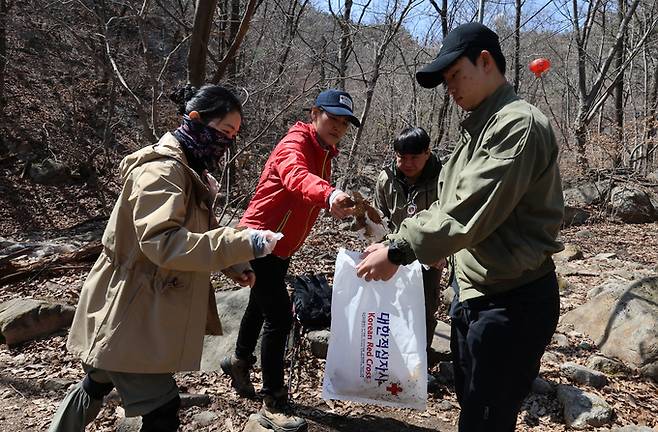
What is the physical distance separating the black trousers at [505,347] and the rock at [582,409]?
177 cm

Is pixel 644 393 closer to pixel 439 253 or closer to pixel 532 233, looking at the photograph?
pixel 532 233

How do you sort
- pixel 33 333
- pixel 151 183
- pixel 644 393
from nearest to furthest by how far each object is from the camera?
pixel 151 183
pixel 644 393
pixel 33 333

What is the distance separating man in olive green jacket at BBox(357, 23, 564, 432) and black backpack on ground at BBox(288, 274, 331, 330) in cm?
215

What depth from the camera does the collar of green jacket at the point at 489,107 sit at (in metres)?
1.91

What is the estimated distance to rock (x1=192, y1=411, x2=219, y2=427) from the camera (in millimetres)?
3297

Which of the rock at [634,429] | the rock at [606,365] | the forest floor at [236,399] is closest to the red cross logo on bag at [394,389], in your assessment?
the forest floor at [236,399]

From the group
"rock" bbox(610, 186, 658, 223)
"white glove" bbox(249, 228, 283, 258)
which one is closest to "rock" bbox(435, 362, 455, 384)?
"white glove" bbox(249, 228, 283, 258)

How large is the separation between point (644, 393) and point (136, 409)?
12.0 feet

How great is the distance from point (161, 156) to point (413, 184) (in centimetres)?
202

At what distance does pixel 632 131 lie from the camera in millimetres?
13711

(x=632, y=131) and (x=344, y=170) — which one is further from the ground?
(x=632, y=131)

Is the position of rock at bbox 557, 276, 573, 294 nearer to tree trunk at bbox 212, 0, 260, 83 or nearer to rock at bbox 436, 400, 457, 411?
rock at bbox 436, 400, 457, 411

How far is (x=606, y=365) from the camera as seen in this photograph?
419 centimetres

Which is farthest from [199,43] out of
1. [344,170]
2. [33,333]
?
[344,170]
